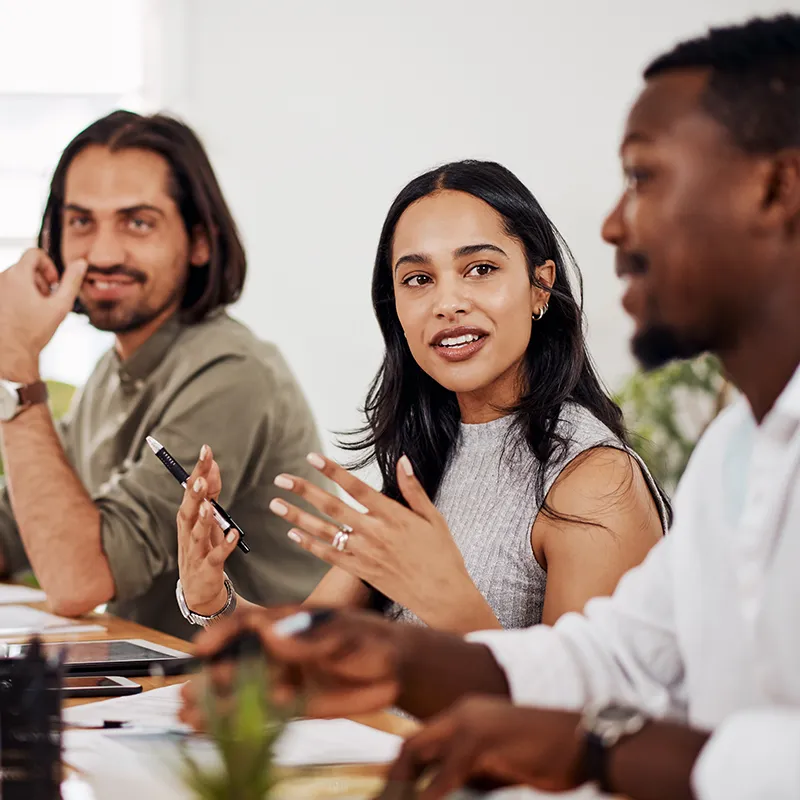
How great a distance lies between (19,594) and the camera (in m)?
2.26

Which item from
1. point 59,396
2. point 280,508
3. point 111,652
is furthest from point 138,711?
point 59,396

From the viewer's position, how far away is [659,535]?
1.54 meters

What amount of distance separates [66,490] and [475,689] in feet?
4.19

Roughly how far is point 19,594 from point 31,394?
0.39 metres

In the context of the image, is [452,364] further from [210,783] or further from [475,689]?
[210,783]

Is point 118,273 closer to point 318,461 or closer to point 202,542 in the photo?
point 202,542

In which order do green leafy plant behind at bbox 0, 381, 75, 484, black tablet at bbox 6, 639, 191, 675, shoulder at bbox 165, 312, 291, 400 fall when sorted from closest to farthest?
black tablet at bbox 6, 639, 191, 675 → shoulder at bbox 165, 312, 291, 400 → green leafy plant behind at bbox 0, 381, 75, 484

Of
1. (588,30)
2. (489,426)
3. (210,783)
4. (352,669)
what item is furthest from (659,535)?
(588,30)

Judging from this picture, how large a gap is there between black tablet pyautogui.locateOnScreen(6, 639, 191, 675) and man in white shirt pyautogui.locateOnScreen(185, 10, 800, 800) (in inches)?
24.1

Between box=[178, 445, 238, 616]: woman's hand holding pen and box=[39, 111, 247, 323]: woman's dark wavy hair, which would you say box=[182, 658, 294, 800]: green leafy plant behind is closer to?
box=[178, 445, 238, 616]: woman's hand holding pen

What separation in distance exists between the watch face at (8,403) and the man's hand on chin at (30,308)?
0.02m

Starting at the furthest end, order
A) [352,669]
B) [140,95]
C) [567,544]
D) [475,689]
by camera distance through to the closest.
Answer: [140,95]
[567,544]
[475,689]
[352,669]

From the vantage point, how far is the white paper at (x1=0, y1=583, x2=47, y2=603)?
218cm

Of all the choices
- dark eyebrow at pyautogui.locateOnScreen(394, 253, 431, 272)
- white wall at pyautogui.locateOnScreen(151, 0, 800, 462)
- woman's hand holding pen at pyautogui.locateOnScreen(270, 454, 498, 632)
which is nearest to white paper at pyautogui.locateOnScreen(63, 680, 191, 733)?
woman's hand holding pen at pyautogui.locateOnScreen(270, 454, 498, 632)
